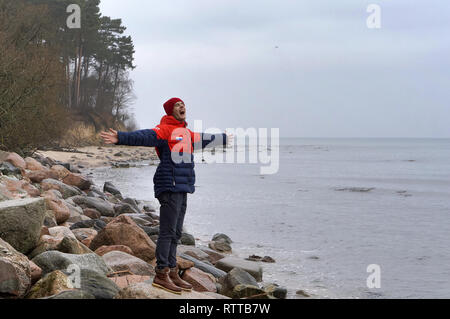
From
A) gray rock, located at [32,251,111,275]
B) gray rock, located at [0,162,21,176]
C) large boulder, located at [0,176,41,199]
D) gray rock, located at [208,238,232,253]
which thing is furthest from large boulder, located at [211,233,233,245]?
gray rock, located at [32,251,111,275]

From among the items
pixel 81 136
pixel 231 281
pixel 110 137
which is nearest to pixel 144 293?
pixel 110 137

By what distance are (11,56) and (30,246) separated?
9954 mm

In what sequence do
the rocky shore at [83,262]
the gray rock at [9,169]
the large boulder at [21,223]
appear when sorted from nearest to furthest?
the rocky shore at [83,262] < the large boulder at [21,223] < the gray rock at [9,169]

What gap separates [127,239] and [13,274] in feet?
8.81

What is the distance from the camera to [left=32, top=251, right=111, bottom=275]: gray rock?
5.36m

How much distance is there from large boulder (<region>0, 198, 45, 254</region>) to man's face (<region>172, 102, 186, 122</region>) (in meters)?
2.12

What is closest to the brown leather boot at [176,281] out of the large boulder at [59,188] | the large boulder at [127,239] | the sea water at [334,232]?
the large boulder at [127,239]

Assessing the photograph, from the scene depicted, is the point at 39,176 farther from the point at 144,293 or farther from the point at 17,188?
the point at 144,293

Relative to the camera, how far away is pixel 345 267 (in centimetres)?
1027

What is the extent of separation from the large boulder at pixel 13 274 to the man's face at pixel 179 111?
2.05 metres

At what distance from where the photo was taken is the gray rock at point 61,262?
5.36m

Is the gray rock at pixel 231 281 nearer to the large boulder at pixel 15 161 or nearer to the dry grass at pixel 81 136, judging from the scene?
the large boulder at pixel 15 161

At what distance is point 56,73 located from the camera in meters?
19.5
